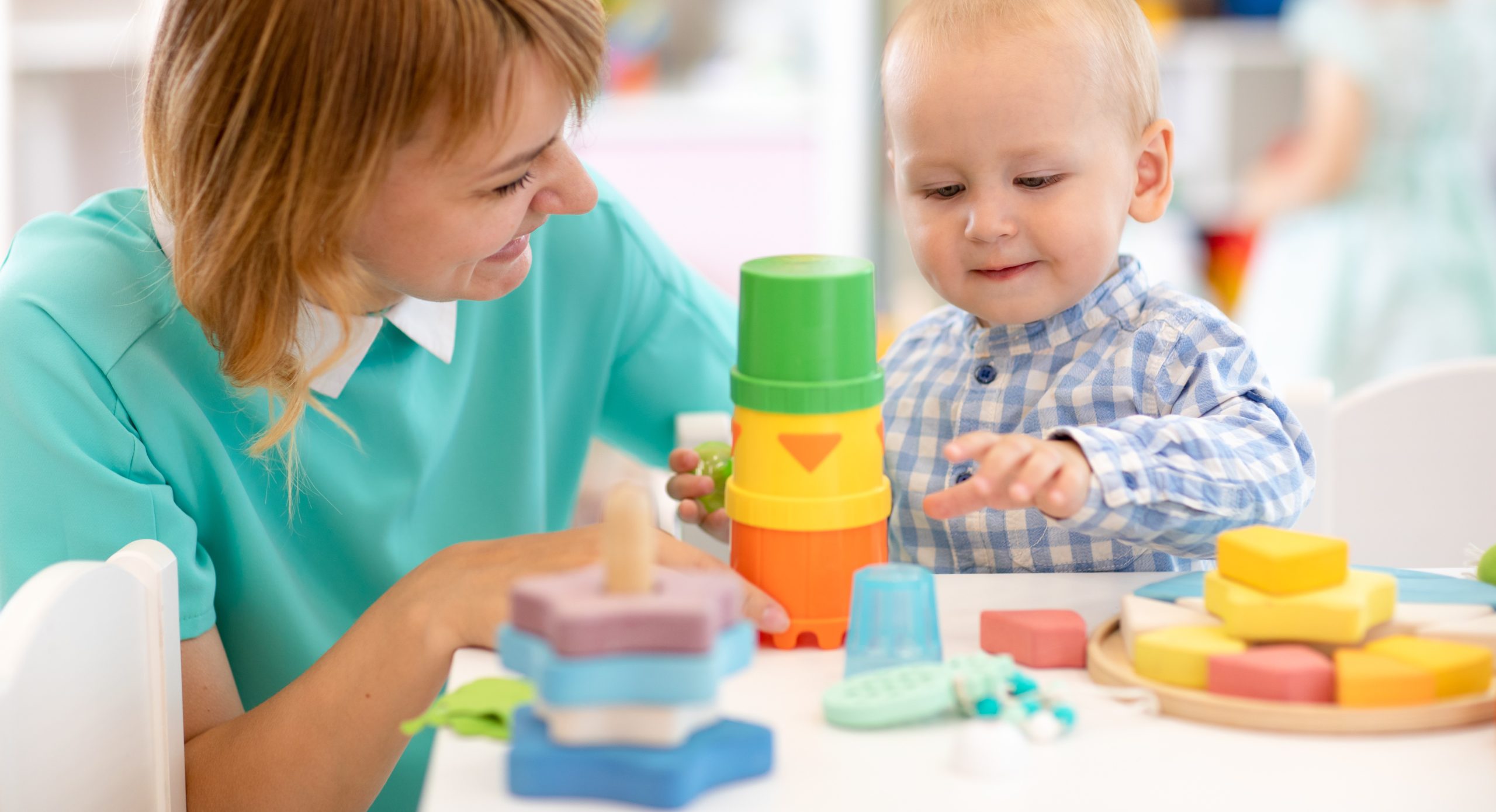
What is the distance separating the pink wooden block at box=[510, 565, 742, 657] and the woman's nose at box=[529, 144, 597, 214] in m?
0.39

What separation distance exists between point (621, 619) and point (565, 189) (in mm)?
417

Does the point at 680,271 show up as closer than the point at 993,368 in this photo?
No

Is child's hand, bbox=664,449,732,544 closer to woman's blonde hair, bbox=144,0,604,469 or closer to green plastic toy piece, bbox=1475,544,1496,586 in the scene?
woman's blonde hair, bbox=144,0,604,469

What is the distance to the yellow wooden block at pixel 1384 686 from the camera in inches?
22.5

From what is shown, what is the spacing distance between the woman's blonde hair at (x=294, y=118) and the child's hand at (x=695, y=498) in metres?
Answer: 0.24

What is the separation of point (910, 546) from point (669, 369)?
273 millimetres

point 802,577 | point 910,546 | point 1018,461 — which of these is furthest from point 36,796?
point 910,546

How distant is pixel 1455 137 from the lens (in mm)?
2627

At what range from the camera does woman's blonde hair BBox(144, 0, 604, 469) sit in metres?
0.74

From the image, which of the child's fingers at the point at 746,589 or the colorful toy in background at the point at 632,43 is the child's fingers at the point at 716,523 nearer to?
the child's fingers at the point at 746,589

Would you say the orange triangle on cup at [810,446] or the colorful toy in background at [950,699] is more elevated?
the orange triangle on cup at [810,446]

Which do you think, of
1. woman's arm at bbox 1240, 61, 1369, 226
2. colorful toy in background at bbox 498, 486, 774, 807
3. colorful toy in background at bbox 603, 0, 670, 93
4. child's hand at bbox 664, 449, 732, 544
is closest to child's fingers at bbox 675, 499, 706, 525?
child's hand at bbox 664, 449, 732, 544

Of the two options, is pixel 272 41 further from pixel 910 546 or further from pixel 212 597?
pixel 910 546

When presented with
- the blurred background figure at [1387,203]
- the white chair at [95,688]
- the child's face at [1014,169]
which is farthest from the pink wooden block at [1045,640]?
the blurred background figure at [1387,203]
